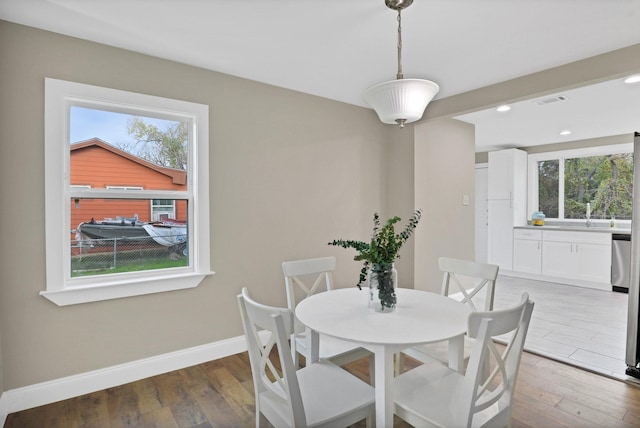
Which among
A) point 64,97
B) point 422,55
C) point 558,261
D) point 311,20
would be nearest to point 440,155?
point 422,55

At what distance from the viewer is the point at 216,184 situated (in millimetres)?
2869

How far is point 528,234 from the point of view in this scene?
19.1 feet

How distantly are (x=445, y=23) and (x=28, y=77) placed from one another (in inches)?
103

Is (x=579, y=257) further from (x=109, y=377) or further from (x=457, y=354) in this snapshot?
(x=109, y=377)

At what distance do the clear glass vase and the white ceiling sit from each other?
146 cm

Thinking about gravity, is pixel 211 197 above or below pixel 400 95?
below

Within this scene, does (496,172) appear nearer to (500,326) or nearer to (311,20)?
(311,20)

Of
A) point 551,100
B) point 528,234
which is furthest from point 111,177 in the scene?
point 528,234

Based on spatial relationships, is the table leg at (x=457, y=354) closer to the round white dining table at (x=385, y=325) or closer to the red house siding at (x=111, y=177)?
the round white dining table at (x=385, y=325)

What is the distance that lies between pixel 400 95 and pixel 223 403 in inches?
85.8

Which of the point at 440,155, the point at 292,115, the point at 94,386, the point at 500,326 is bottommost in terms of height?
the point at 94,386

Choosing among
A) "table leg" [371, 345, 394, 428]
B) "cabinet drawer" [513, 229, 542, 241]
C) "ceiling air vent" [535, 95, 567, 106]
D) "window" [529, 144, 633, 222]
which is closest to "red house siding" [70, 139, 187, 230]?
"table leg" [371, 345, 394, 428]

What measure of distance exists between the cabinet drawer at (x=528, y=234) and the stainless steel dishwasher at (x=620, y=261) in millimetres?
961

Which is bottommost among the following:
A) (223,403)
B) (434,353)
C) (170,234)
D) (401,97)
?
(223,403)
